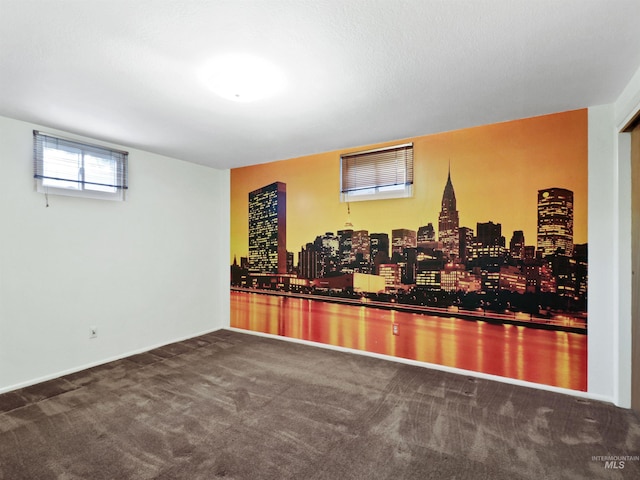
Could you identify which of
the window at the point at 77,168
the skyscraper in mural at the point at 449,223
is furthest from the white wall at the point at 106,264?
the skyscraper in mural at the point at 449,223

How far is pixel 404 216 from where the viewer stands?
3691 mm

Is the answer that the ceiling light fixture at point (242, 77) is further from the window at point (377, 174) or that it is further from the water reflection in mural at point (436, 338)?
the water reflection in mural at point (436, 338)

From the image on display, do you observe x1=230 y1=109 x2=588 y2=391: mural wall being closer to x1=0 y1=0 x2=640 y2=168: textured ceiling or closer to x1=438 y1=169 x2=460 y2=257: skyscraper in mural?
x1=438 y1=169 x2=460 y2=257: skyscraper in mural

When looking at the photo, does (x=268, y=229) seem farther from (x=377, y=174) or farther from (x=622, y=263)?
(x=622, y=263)

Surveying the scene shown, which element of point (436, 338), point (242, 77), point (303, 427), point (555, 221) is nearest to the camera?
point (242, 77)

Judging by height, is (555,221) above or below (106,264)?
above

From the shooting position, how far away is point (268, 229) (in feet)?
15.6

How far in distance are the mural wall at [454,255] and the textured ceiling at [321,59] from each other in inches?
18.5

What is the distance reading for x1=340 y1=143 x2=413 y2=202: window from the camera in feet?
12.1

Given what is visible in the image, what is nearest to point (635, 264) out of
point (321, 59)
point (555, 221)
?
point (555, 221)

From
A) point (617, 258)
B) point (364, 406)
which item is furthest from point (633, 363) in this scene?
point (364, 406)

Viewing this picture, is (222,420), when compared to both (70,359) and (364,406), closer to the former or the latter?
(364,406)

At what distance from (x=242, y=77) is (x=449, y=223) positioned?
247cm

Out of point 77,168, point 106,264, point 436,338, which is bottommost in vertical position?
point 436,338
